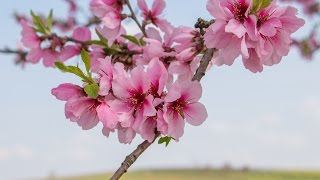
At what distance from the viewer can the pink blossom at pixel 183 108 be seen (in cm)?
174

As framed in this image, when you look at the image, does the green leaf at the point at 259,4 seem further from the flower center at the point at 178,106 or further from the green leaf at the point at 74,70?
the green leaf at the point at 74,70

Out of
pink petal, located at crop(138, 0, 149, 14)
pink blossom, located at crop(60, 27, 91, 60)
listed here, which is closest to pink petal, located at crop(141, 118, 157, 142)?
pink petal, located at crop(138, 0, 149, 14)

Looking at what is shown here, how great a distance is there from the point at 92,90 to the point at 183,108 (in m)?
0.30

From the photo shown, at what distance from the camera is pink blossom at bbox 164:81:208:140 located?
174 cm

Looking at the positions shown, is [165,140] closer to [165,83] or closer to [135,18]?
[165,83]

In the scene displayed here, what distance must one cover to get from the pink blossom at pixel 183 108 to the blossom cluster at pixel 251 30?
0.52 feet

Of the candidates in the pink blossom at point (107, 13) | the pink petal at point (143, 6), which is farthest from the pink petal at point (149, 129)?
the pink petal at point (143, 6)

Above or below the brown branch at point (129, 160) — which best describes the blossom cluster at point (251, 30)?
above

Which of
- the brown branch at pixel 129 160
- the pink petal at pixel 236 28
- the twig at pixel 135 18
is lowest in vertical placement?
the brown branch at pixel 129 160

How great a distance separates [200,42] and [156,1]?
65 cm

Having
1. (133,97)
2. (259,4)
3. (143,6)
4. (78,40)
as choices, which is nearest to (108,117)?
(133,97)

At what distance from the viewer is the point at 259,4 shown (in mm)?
1755

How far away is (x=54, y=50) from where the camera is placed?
322cm

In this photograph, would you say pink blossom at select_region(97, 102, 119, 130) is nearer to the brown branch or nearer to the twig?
the brown branch
